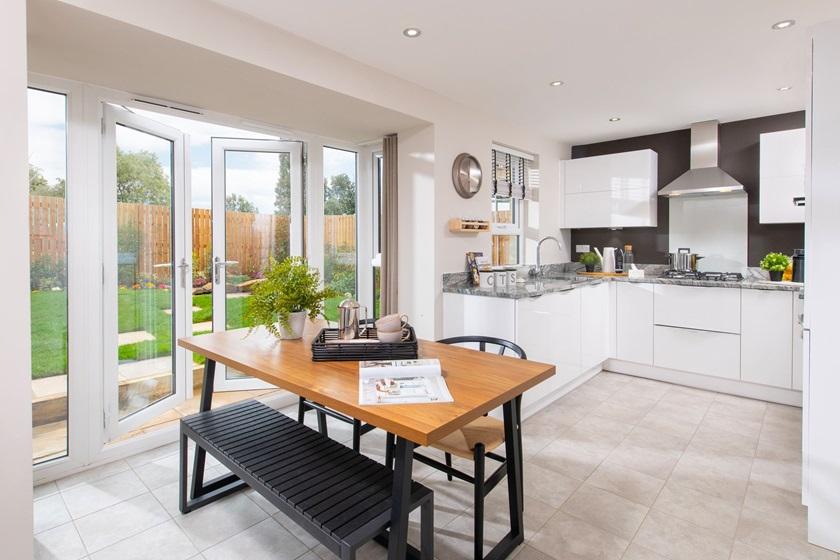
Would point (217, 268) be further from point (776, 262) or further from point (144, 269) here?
point (776, 262)

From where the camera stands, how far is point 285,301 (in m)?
2.18

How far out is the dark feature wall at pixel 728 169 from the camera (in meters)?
4.03

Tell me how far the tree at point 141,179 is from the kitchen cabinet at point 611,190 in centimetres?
388

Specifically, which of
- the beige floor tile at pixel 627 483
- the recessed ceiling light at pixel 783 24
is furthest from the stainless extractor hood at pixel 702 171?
the beige floor tile at pixel 627 483

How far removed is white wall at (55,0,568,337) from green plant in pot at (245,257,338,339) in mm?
1113

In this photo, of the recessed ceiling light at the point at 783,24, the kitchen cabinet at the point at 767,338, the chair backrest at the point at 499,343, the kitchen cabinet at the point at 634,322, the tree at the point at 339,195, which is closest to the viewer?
the chair backrest at the point at 499,343

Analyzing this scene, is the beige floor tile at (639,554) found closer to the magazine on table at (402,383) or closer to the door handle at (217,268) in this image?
the magazine on table at (402,383)

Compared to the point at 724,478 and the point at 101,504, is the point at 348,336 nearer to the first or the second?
the point at 101,504

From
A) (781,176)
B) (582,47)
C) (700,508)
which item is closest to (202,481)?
(700,508)

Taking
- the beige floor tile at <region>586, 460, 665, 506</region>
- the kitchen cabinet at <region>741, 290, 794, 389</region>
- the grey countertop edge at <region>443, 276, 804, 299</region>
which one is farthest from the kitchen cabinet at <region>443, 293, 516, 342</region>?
the kitchen cabinet at <region>741, 290, 794, 389</region>

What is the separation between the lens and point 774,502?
2240 mm

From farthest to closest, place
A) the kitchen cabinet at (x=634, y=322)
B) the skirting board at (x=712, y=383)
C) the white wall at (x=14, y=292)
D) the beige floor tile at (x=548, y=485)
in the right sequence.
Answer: the kitchen cabinet at (x=634, y=322) → the skirting board at (x=712, y=383) → the beige floor tile at (x=548, y=485) → the white wall at (x=14, y=292)

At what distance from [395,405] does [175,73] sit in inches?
86.5

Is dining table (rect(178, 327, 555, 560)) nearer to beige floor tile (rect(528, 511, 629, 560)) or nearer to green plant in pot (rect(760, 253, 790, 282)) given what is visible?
beige floor tile (rect(528, 511, 629, 560))
